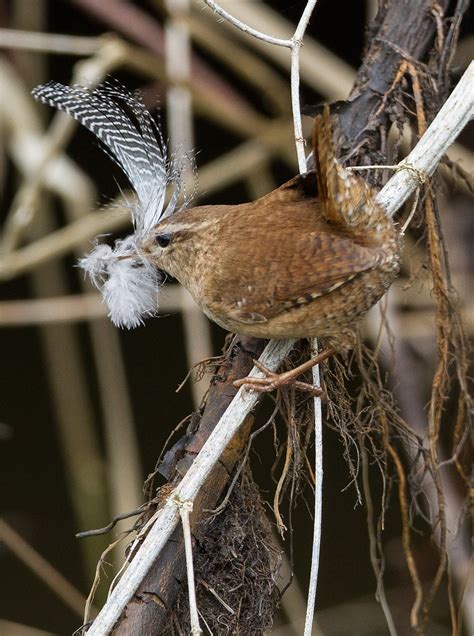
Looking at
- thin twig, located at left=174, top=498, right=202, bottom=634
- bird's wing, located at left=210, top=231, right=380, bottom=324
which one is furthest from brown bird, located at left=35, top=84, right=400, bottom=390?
thin twig, located at left=174, top=498, right=202, bottom=634

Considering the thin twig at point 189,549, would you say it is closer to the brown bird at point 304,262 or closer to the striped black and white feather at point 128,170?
the brown bird at point 304,262

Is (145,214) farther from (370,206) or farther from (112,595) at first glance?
(112,595)

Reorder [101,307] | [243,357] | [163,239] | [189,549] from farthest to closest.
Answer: [101,307], [163,239], [243,357], [189,549]

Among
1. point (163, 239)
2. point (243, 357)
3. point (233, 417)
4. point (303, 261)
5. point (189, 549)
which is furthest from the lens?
point (163, 239)

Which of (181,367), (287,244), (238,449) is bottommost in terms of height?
(181,367)

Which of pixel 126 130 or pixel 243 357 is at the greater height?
pixel 126 130

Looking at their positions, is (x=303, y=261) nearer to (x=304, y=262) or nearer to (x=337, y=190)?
(x=304, y=262)

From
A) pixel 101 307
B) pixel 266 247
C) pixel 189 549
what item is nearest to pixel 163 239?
pixel 266 247

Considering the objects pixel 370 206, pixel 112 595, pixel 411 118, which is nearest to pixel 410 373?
pixel 411 118

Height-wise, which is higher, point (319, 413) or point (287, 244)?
point (287, 244)
